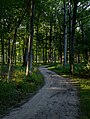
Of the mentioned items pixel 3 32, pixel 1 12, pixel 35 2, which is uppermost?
pixel 35 2

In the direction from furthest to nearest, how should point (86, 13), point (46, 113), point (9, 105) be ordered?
1. point (86, 13)
2. point (9, 105)
3. point (46, 113)

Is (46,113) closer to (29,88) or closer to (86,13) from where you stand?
(29,88)

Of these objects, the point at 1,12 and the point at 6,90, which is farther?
the point at 1,12

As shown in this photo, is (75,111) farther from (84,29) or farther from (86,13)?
(84,29)

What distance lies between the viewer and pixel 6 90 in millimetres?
14742

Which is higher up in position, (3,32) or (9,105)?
(3,32)

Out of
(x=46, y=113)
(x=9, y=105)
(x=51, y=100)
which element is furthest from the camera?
(x=51, y=100)

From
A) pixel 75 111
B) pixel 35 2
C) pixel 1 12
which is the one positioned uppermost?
pixel 35 2

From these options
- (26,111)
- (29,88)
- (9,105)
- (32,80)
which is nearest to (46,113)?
(26,111)

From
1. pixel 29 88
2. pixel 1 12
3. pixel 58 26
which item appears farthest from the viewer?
pixel 58 26

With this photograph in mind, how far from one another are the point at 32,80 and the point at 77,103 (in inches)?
318

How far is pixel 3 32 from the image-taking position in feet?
71.3

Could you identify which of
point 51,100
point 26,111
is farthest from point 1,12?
point 26,111

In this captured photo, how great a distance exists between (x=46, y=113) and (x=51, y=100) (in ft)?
10.0
